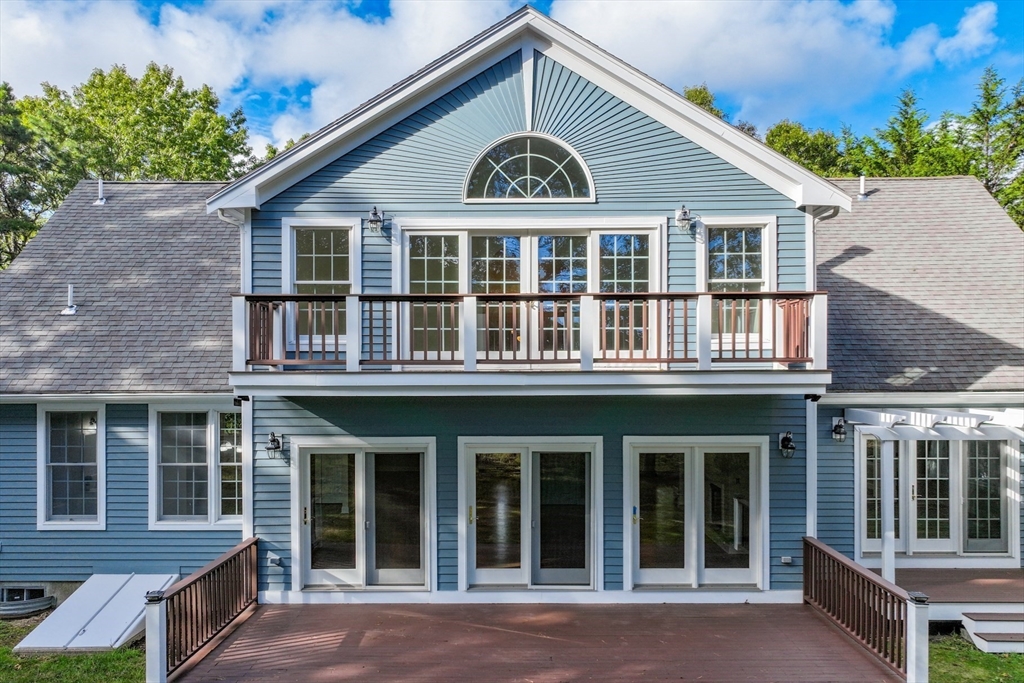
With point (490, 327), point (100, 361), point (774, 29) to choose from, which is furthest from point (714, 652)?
point (774, 29)

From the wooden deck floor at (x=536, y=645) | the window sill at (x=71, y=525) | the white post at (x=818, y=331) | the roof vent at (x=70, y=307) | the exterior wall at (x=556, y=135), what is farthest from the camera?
the roof vent at (x=70, y=307)

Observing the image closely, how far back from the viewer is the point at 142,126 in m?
22.7

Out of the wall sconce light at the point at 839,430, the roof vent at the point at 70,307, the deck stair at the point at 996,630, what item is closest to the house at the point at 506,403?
the wall sconce light at the point at 839,430

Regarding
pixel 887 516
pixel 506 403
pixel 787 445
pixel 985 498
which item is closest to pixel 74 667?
pixel 506 403

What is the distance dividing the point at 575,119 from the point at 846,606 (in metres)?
6.86

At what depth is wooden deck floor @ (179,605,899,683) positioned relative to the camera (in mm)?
5586

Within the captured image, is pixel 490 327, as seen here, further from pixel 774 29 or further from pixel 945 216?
pixel 774 29

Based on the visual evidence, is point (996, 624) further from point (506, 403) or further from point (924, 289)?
point (506, 403)

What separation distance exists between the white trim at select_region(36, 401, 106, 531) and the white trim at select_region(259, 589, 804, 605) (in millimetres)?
3023

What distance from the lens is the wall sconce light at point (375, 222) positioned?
7.45m

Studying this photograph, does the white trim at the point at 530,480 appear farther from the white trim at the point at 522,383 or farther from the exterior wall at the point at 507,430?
the white trim at the point at 522,383

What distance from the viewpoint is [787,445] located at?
732 centimetres

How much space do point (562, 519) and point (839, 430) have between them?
159 inches

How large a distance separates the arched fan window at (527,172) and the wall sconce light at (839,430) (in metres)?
4.73
